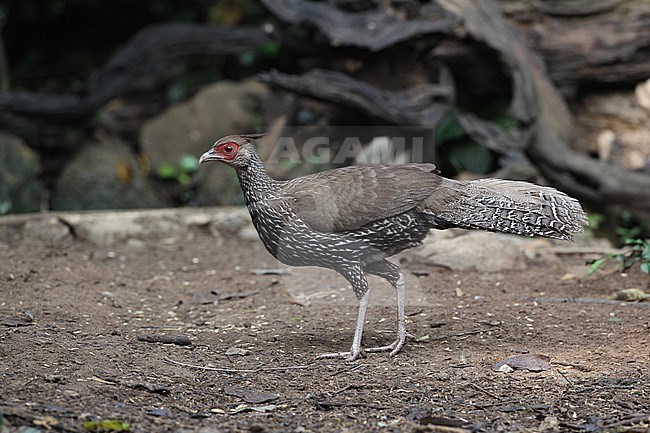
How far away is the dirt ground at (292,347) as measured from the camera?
3744 millimetres

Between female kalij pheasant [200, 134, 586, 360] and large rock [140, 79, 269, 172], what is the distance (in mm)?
5435

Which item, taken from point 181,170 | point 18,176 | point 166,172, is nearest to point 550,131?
point 181,170

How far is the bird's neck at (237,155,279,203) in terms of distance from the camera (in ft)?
16.6

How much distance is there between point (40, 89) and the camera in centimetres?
1241

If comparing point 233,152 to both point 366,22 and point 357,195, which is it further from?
point 366,22

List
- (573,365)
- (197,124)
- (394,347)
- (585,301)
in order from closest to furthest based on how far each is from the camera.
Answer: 1. (573,365)
2. (394,347)
3. (585,301)
4. (197,124)

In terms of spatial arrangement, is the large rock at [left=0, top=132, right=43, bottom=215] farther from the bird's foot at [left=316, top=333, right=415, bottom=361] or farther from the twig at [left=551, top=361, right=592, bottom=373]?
the twig at [left=551, top=361, right=592, bottom=373]

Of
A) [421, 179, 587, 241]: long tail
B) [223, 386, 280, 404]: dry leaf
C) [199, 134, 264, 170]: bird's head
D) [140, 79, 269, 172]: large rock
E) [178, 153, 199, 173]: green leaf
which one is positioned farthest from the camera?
[140, 79, 269, 172]: large rock

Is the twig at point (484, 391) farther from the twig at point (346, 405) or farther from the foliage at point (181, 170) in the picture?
the foliage at point (181, 170)

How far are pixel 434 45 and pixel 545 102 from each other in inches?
50.0

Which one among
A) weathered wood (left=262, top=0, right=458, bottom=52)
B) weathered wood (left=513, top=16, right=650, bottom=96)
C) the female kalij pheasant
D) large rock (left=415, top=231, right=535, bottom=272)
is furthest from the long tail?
weathered wood (left=513, top=16, right=650, bottom=96)

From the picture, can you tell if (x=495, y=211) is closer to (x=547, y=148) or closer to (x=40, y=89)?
(x=547, y=148)

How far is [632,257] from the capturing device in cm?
607

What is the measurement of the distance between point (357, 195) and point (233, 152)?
787mm
